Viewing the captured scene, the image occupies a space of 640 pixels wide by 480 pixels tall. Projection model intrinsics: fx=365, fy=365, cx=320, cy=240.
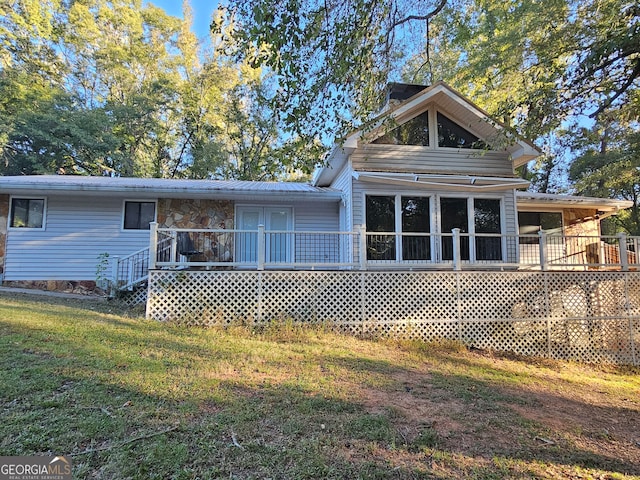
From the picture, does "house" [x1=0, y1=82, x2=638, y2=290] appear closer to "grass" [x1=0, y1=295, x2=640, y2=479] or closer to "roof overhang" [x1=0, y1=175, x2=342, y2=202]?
"roof overhang" [x1=0, y1=175, x2=342, y2=202]

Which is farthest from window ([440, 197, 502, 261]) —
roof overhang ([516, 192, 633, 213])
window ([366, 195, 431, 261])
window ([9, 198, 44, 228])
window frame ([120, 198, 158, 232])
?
window ([9, 198, 44, 228])

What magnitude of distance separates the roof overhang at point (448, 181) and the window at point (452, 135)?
1.08 m

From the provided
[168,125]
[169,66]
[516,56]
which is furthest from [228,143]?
[516,56]

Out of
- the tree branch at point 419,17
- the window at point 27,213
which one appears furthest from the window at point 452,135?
the window at point 27,213

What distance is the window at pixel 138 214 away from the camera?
9.89 meters

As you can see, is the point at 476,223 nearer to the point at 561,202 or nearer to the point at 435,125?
the point at 435,125

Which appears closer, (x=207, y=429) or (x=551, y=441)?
(x=207, y=429)

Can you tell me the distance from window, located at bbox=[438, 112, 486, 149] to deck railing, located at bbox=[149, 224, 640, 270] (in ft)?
8.33

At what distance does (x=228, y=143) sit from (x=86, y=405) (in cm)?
2156

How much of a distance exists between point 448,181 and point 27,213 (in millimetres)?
10853

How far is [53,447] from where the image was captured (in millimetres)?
2514

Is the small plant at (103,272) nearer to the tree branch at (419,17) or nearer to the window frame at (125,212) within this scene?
the window frame at (125,212)

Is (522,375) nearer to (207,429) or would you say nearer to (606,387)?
(606,387)

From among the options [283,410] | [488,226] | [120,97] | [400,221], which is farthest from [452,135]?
[120,97]
